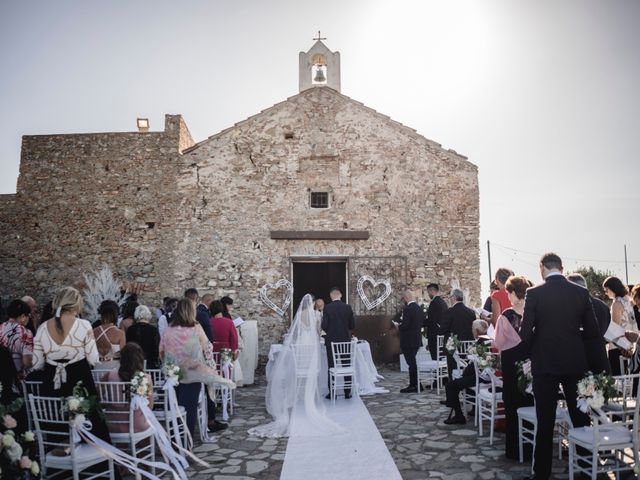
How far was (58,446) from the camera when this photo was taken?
4.70 m

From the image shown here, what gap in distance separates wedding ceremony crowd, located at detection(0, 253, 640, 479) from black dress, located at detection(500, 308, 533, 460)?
11 mm

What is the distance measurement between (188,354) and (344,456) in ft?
7.21

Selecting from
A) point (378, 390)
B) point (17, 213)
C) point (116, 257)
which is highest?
point (17, 213)

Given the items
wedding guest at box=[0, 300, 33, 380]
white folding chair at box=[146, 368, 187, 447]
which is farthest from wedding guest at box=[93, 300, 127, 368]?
wedding guest at box=[0, 300, 33, 380]

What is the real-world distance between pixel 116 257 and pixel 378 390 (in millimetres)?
7653

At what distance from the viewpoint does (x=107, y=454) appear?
174 inches

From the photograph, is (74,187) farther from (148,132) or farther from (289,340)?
(289,340)

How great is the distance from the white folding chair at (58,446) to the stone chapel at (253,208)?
7.88m

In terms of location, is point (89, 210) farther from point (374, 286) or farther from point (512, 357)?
point (512, 357)

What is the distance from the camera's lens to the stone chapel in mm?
12852

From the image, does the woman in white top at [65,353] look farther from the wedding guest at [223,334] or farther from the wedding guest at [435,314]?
the wedding guest at [435,314]

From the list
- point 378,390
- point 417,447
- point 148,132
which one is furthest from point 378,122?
point 417,447

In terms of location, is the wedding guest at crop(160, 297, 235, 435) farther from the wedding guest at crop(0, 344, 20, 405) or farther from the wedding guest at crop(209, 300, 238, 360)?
the wedding guest at crop(209, 300, 238, 360)

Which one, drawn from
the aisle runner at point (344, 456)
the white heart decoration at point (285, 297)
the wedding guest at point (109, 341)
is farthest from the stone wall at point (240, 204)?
the wedding guest at point (109, 341)
